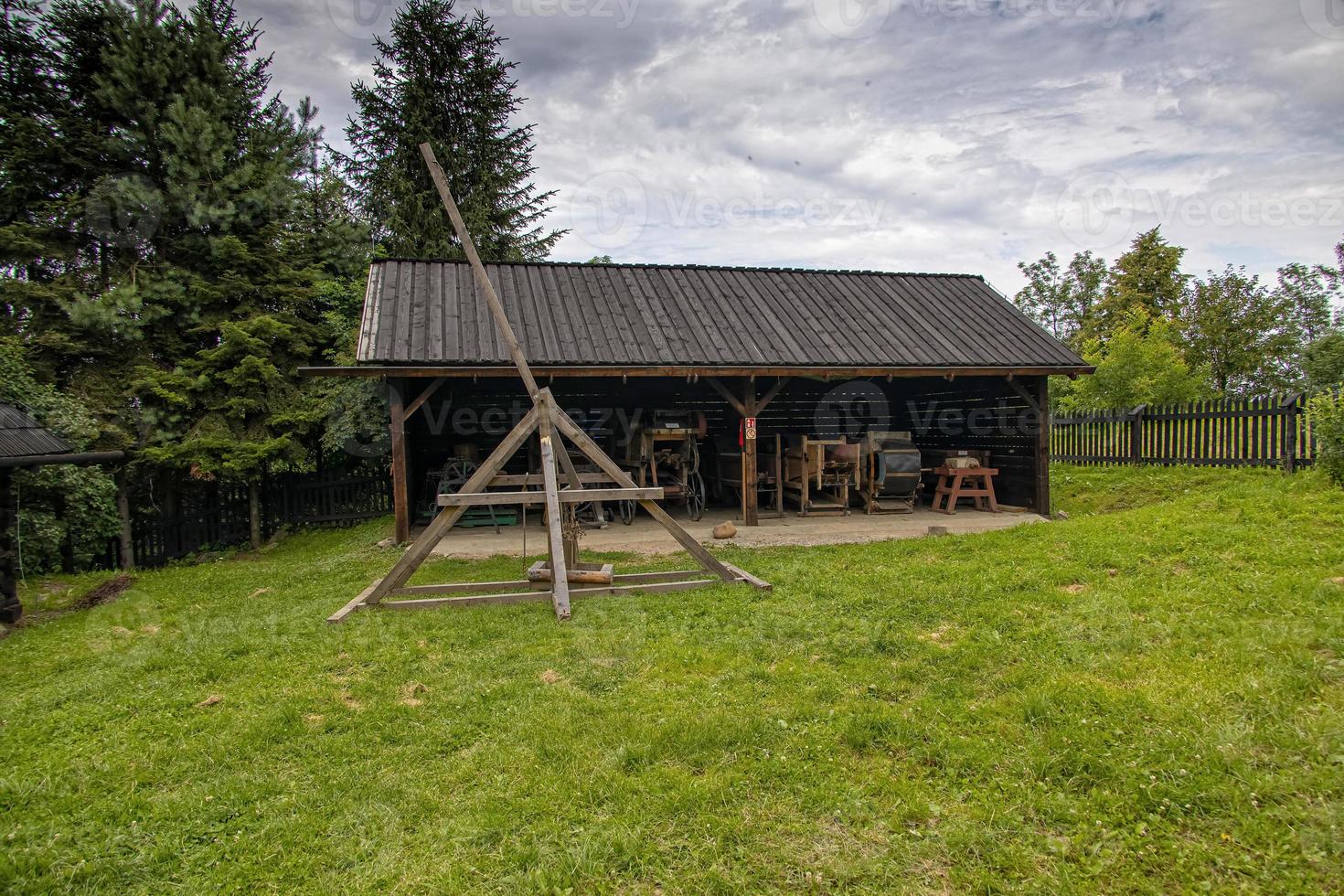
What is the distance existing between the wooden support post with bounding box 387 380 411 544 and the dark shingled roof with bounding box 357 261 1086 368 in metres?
0.60

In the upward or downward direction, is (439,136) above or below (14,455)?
above

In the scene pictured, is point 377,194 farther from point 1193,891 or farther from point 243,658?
point 1193,891

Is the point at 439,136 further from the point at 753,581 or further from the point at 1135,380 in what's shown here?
the point at 1135,380

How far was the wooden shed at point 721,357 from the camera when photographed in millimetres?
10039

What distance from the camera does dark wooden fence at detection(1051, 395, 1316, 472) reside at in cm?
1011

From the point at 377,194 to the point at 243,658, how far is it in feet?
55.3

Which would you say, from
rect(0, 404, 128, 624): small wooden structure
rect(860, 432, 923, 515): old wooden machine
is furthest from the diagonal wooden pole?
rect(860, 432, 923, 515): old wooden machine

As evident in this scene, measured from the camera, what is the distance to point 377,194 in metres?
18.7

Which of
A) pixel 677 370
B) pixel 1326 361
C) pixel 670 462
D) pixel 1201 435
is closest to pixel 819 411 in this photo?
pixel 670 462

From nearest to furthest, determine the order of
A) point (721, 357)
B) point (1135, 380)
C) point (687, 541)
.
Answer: point (687, 541), point (721, 357), point (1135, 380)

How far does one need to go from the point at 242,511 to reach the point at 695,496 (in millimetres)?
7619

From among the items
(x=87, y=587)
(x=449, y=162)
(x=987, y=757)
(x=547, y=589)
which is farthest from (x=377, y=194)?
(x=987, y=757)

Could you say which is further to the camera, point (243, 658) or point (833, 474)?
point (833, 474)

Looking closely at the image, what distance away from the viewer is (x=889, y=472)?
37.9 ft
